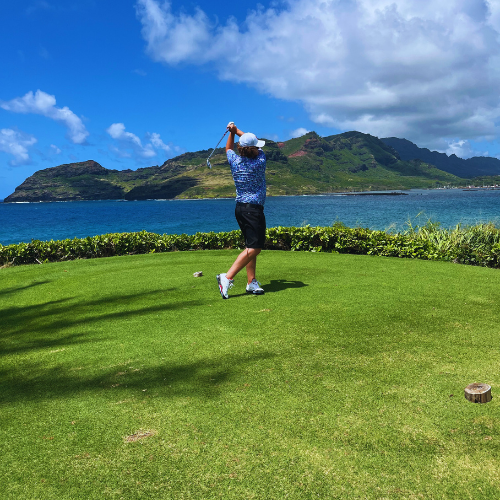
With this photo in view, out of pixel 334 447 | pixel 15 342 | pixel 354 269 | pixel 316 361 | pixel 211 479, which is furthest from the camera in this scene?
pixel 354 269

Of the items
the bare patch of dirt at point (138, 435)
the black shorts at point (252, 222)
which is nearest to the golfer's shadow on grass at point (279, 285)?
A: the black shorts at point (252, 222)

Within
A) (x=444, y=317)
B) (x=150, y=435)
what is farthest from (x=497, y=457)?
(x=444, y=317)

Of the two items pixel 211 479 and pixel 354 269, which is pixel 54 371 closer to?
pixel 211 479

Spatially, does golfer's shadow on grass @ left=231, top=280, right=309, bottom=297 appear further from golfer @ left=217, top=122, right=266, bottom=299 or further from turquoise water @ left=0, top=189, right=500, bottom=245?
turquoise water @ left=0, top=189, right=500, bottom=245

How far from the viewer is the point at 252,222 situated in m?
6.51

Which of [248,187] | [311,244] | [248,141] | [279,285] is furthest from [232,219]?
[248,141]

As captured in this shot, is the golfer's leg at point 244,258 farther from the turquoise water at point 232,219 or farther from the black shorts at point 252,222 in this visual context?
the turquoise water at point 232,219

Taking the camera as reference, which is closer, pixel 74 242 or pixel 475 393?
pixel 475 393

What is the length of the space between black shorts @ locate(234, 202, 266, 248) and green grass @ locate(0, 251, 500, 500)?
0.98m

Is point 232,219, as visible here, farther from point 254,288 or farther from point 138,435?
point 138,435

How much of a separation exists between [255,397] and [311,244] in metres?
10.5

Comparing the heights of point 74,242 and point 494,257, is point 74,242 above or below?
above

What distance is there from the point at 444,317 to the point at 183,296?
4168mm

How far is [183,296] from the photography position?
7.00 metres
